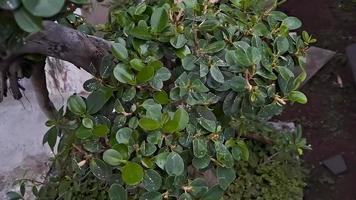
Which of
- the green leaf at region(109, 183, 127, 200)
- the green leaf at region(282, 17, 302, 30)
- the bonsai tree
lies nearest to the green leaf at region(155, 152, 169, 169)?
the bonsai tree

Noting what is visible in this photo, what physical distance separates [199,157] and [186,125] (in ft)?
0.29

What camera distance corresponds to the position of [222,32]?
4.13 ft

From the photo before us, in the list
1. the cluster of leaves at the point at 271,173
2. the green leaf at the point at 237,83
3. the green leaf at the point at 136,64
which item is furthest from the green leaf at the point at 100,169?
the cluster of leaves at the point at 271,173

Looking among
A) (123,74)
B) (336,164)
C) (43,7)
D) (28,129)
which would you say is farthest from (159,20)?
(336,164)

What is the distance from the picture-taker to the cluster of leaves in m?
2.02

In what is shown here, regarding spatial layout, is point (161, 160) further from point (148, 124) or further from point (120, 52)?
point (120, 52)

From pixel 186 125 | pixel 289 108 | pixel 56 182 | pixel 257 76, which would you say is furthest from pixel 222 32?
pixel 289 108

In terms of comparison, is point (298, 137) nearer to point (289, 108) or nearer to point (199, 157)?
point (289, 108)

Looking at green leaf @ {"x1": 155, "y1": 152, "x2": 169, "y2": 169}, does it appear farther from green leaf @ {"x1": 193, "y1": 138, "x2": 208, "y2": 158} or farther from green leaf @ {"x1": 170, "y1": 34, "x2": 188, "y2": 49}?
green leaf @ {"x1": 170, "y1": 34, "x2": 188, "y2": 49}

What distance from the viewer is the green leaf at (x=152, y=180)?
108 cm

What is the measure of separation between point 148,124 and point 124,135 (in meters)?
0.08

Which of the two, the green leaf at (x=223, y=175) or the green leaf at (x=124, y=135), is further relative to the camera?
the green leaf at (x=223, y=175)

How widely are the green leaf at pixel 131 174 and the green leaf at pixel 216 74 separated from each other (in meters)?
0.27

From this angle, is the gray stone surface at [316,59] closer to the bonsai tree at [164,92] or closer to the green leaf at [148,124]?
the bonsai tree at [164,92]
